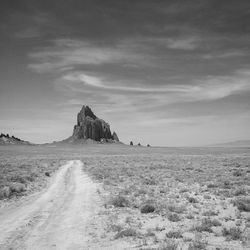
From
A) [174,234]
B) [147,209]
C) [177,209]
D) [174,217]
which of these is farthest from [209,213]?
[174,234]

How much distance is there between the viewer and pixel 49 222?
35.7 ft

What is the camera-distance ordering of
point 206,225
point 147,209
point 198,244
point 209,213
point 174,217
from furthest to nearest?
point 147,209 < point 209,213 < point 174,217 < point 206,225 < point 198,244

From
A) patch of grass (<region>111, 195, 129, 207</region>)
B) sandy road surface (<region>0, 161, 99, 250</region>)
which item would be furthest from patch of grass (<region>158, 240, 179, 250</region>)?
patch of grass (<region>111, 195, 129, 207</region>)

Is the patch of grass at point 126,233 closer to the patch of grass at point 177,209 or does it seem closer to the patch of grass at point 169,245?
the patch of grass at point 169,245

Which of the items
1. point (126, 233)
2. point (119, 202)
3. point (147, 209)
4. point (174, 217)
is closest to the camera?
point (126, 233)

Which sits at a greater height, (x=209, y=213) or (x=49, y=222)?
(x=49, y=222)

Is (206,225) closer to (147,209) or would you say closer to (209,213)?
(209,213)

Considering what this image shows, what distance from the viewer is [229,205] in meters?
Answer: 14.1

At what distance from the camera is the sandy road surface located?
8.55 m

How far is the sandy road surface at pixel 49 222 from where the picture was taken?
855 cm

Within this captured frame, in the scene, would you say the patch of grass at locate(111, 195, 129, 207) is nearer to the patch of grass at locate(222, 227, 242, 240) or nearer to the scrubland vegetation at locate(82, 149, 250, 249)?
the scrubland vegetation at locate(82, 149, 250, 249)

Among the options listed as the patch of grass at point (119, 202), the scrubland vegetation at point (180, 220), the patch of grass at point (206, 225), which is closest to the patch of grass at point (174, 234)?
the scrubland vegetation at point (180, 220)

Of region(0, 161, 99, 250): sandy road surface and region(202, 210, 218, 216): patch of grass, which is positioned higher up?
region(0, 161, 99, 250): sandy road surface

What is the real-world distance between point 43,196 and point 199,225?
1049 centimetres
